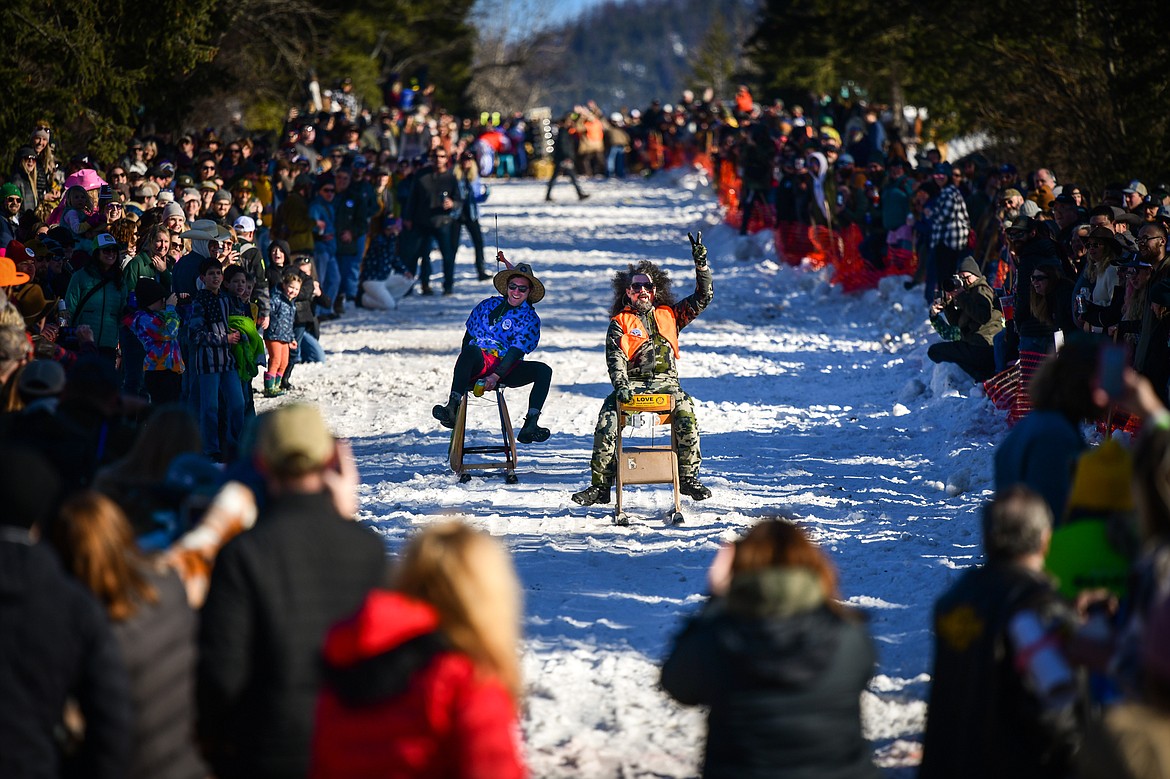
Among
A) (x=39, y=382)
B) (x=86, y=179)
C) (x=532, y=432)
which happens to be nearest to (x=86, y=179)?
(x=86, y=179)

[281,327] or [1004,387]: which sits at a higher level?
[281,327]

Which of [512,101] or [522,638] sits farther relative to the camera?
[512,101]

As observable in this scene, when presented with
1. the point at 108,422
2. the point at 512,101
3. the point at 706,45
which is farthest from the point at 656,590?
the point at 706,45

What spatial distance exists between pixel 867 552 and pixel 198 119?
23.3 metres

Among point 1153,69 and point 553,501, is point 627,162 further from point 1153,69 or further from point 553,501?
point 553,501

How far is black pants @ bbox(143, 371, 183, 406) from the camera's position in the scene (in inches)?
438

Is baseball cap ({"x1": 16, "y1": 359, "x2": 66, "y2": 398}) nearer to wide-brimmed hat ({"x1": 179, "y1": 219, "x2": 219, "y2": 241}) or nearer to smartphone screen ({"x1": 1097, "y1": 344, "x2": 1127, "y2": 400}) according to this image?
smartphone screen ({"x1": 1097, "y1": 344, "x2": 1127, "y2": 400})

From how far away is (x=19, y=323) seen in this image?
7.77 metres

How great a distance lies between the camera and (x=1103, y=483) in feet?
15.4

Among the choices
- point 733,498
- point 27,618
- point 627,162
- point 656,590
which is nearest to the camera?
point 27,618

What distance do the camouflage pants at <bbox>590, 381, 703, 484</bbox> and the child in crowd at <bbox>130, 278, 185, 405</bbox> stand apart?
11.5 feet

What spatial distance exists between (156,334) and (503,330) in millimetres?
2651

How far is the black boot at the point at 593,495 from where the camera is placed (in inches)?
391

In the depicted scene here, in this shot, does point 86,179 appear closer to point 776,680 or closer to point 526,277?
point 526,277
